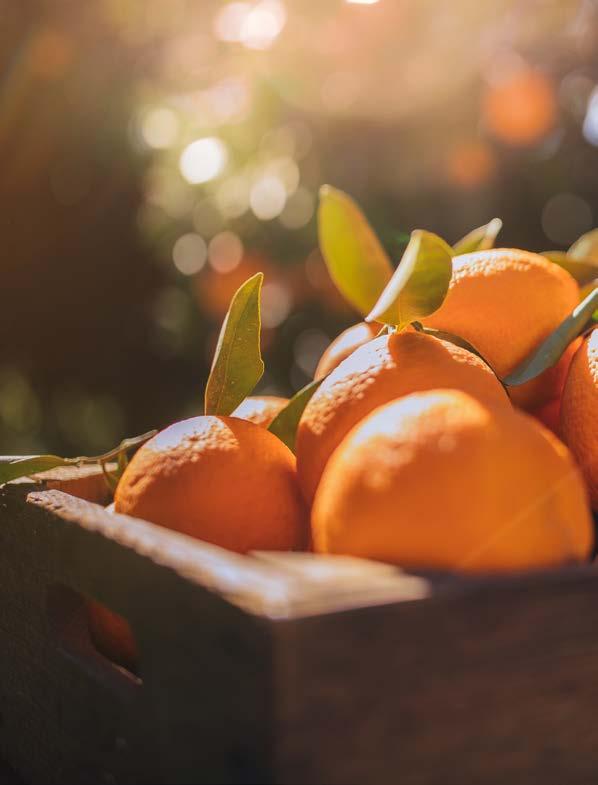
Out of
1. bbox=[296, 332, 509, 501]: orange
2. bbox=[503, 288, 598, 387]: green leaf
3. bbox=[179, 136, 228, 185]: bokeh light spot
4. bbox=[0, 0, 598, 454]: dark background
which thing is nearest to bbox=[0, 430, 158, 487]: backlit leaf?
bbox=[296, 332, 509, 501]: orange

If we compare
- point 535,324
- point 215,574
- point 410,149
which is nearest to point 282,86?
point 410,149

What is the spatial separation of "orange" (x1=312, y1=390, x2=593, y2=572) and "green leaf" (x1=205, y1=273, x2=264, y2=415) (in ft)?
0.64

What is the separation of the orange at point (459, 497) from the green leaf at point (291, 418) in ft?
0.66

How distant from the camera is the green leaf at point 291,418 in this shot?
2.03 feet

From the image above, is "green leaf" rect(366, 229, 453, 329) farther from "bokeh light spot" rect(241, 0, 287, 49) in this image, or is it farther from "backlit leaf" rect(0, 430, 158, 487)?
"bokeh light spot" rect(241, 0, 287, 49)

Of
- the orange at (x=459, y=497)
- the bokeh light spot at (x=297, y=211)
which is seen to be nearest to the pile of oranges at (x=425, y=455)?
the orange at (x=459, y=497)

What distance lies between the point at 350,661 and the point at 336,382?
23cm

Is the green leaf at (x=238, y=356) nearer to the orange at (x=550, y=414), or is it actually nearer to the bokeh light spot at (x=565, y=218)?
the orange at (x=550, y=414)

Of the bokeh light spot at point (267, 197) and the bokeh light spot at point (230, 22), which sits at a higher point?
the bokeh light spot at point (230, 22)

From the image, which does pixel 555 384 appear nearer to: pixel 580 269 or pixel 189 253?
pixel 580 269

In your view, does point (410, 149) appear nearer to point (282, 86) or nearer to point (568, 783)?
point (282, 86)

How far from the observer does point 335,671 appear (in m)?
0.33

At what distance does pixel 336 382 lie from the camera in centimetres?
54

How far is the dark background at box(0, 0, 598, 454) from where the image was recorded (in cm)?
164
